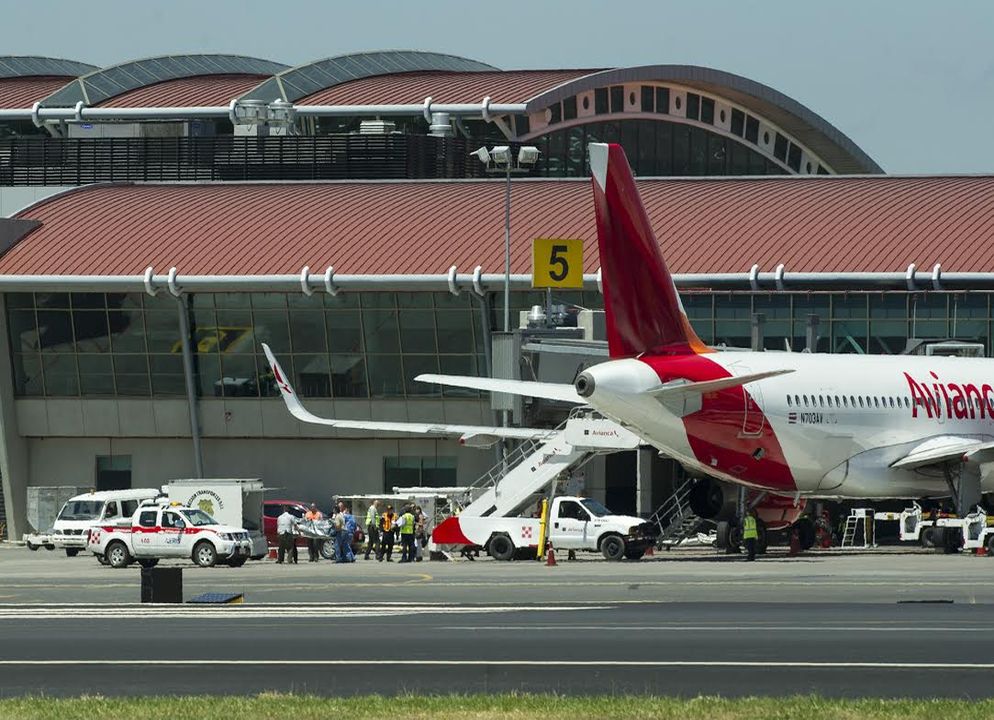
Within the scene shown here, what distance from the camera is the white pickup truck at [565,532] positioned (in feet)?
163

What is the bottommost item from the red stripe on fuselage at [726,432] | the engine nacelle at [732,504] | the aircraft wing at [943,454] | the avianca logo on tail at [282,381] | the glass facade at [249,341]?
the engine nacelle at [732,504]

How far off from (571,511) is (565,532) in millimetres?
623

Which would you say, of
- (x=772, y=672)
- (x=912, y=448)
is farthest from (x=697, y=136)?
(x=772, y=672)

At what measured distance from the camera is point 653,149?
91000 millimetres

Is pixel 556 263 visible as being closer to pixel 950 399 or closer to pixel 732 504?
pixel 732 504

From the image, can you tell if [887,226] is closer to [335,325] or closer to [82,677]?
[335,325]

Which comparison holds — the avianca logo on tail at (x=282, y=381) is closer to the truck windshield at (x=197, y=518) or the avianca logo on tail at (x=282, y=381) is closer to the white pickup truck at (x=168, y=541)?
the truck windshield at (x=197, y=518)

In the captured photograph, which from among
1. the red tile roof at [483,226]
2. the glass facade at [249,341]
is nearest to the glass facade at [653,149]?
the red tile roof at [483,226]

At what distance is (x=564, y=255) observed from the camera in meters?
60.0

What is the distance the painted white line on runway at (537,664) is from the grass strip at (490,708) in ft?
8.57

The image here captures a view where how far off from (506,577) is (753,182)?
35.2 m

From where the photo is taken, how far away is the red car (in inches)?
2447

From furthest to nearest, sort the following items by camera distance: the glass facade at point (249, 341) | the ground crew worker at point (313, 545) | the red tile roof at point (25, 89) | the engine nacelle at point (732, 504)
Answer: the red tile roof at point (25, 89), the glass facade at point (249, 341), the ground crew worker at point (313, 545), the engine nacelle at point (732, 504)

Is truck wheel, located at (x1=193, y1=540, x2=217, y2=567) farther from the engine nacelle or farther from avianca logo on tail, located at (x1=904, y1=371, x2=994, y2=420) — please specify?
avianca logo on tail, located at (x1=904, y1=371, x2=994, y2=420)
